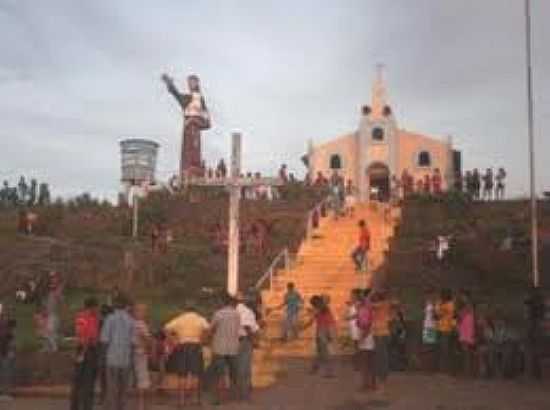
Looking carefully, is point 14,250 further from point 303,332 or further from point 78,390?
point 78,390

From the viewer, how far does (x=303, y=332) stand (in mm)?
23703

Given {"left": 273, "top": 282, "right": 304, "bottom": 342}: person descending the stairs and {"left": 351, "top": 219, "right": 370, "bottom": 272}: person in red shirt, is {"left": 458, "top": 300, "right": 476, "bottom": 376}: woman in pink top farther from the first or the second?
{"left": 351, "top": 219, "right": 370, "bottom": 272}: person in red shirt

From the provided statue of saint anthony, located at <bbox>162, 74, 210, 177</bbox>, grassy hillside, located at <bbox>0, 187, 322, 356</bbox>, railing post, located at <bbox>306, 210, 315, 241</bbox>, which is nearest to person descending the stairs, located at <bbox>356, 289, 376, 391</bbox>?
grassy hillside, located at <bbox>0, 187, 322, 356</bbox>

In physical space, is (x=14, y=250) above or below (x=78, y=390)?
above

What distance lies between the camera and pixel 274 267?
2930 centimetres

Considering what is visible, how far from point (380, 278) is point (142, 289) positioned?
6.28 m

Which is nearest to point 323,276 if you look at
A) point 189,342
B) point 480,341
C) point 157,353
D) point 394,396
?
point 480,341

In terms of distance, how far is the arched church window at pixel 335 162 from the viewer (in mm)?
58844

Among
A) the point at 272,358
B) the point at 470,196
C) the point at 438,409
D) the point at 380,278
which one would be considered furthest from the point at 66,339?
the point at 470,196

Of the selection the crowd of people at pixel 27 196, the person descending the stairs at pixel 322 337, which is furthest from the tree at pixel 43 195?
the person descending the stairs at pixel 322 337

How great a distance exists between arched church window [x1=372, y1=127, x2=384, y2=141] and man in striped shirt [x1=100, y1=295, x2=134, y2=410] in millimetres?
44067

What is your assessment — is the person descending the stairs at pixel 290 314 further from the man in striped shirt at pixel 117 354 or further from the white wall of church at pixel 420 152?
the white wall of church at pixel 420 152

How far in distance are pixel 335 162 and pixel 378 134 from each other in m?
2.69

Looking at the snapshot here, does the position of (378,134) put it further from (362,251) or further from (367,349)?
(367,349)
